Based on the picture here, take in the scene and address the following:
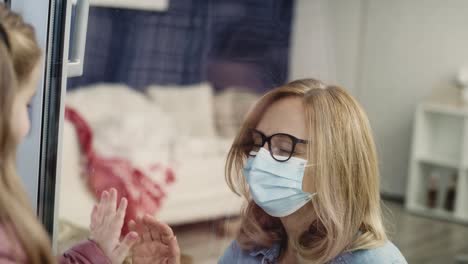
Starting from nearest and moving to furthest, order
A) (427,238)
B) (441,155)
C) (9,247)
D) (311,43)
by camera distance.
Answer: (9,247)
(311,43)
(427,238)
(441,155)

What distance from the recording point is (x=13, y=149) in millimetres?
759

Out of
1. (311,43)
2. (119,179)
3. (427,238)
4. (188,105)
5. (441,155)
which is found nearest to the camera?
(311,43)

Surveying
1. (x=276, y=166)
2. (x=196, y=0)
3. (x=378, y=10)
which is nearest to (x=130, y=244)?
(x=276, y=166)

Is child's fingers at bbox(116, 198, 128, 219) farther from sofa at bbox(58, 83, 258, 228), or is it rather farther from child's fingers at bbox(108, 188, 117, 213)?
sofa at bbox(58, 83, 258, 228)

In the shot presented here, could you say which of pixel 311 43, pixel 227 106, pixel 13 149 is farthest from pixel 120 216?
pixel 227 106

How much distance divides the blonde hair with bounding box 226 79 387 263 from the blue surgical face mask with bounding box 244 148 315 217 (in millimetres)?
14

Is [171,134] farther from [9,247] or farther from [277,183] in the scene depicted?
[9,247]

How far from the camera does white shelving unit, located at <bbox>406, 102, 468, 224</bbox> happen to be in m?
2.76

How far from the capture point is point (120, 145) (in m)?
2.87

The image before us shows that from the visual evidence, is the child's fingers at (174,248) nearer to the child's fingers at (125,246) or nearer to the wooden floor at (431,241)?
the child's fingers at (125,246)

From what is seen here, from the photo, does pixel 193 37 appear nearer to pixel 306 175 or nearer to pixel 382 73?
pixel 382 73

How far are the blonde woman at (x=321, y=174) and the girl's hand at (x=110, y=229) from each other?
0.57 feet

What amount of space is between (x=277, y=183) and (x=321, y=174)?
2.2 inches

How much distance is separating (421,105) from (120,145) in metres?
1.24
